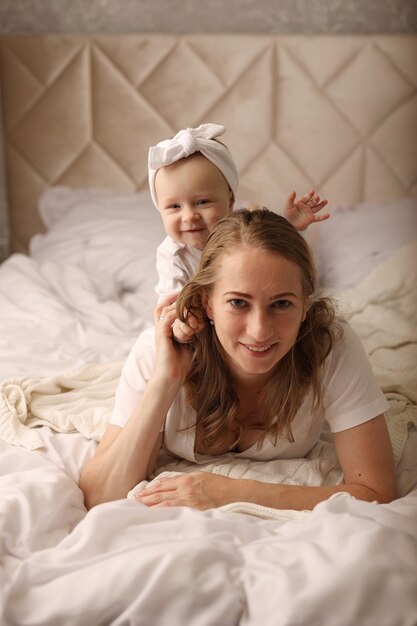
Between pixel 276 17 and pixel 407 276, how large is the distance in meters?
1.29

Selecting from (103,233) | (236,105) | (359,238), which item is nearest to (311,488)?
(359,238)

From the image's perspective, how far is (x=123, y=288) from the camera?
9.16ft

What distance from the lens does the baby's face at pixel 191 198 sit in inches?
66.5

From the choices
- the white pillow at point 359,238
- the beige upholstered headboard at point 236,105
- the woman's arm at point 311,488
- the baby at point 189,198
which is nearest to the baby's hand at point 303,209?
the baby at point 189,198

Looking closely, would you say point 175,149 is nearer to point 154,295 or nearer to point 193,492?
point 193,492

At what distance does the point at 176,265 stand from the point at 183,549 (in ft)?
2.48

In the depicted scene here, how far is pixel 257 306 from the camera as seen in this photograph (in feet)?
4.41

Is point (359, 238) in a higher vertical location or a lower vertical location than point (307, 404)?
higher

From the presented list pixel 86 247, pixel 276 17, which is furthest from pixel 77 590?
pixel 276 17

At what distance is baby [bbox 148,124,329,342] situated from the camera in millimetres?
1688

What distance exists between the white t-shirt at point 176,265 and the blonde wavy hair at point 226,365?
23 centimetres

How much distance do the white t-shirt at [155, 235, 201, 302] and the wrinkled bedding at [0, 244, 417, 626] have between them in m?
0.31

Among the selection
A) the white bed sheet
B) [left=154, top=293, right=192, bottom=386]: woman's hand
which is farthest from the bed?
[left=154, top=293, right=192, bottom=386]: woman's hand

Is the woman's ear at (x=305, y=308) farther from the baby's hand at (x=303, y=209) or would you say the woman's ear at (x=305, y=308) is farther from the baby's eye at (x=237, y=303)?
the baby's hand at (x=303, y=209)
